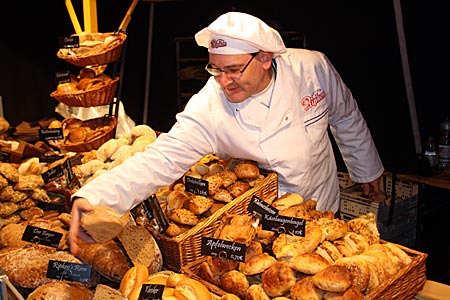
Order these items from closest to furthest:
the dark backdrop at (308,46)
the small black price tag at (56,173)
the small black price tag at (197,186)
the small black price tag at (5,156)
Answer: the small black price tag at (197,186) < the small black price tag at (56,173) < the small black price tag at (5,156) < the dark backdrop at (308,46)

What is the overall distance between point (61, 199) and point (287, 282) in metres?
1.60

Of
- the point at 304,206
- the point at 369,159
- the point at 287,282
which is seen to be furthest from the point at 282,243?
the point at 369,159

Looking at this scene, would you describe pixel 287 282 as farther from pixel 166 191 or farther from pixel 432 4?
pixel 432 4

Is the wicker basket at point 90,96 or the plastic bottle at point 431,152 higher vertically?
the wicker basket at point 90,96

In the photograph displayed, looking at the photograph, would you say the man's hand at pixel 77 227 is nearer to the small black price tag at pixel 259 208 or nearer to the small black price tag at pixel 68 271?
the small black price tag at pixel 68 271

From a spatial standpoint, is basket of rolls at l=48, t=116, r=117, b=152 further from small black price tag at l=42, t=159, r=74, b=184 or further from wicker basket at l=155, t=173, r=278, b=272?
wicker basket at l=155, t=173, r=278, b=272

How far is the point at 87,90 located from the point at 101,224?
6.05 feet

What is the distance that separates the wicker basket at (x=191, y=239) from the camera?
196 centimetres

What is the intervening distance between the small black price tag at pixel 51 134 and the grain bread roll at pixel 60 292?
1.90 metres

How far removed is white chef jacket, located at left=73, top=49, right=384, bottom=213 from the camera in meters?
2.16

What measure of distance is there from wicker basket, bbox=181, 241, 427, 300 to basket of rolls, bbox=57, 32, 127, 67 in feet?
6.51

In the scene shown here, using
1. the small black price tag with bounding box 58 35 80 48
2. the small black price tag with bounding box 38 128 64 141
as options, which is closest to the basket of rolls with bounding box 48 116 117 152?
the small black price tag with bounding box 38 128 64 141

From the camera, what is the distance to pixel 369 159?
3031 mm

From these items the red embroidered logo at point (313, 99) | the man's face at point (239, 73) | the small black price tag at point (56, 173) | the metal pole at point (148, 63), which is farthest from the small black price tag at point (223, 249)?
the metal pole at point (148, 63)
